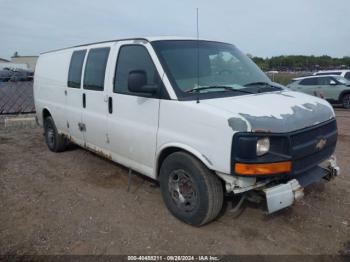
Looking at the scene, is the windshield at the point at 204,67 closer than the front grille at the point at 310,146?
No

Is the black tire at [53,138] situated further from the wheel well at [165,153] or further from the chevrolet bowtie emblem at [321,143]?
the chevrolet bowtie emblem at [321,143]

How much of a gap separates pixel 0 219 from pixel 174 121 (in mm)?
2436

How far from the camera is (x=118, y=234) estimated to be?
12.7 feet

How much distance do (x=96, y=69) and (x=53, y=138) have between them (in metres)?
2.63

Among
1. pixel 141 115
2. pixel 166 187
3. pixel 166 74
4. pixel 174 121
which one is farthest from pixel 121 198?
pixel 166 74

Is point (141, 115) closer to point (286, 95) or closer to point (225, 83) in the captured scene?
point (225, 83)

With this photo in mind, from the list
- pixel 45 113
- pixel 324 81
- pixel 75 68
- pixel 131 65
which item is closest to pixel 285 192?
pixel 131 65

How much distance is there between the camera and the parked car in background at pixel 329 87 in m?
16.1

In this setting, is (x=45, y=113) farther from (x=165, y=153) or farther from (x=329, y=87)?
(x=329, y=87)

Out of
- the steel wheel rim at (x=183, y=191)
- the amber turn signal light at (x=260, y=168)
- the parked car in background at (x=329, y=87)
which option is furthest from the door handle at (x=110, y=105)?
the parked car in background at (x=329, y=87)

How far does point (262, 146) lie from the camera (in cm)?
331

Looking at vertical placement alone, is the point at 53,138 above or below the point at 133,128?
below

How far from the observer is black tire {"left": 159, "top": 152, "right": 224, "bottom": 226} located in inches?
145

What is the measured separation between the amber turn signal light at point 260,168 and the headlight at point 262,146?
122 millimetres
